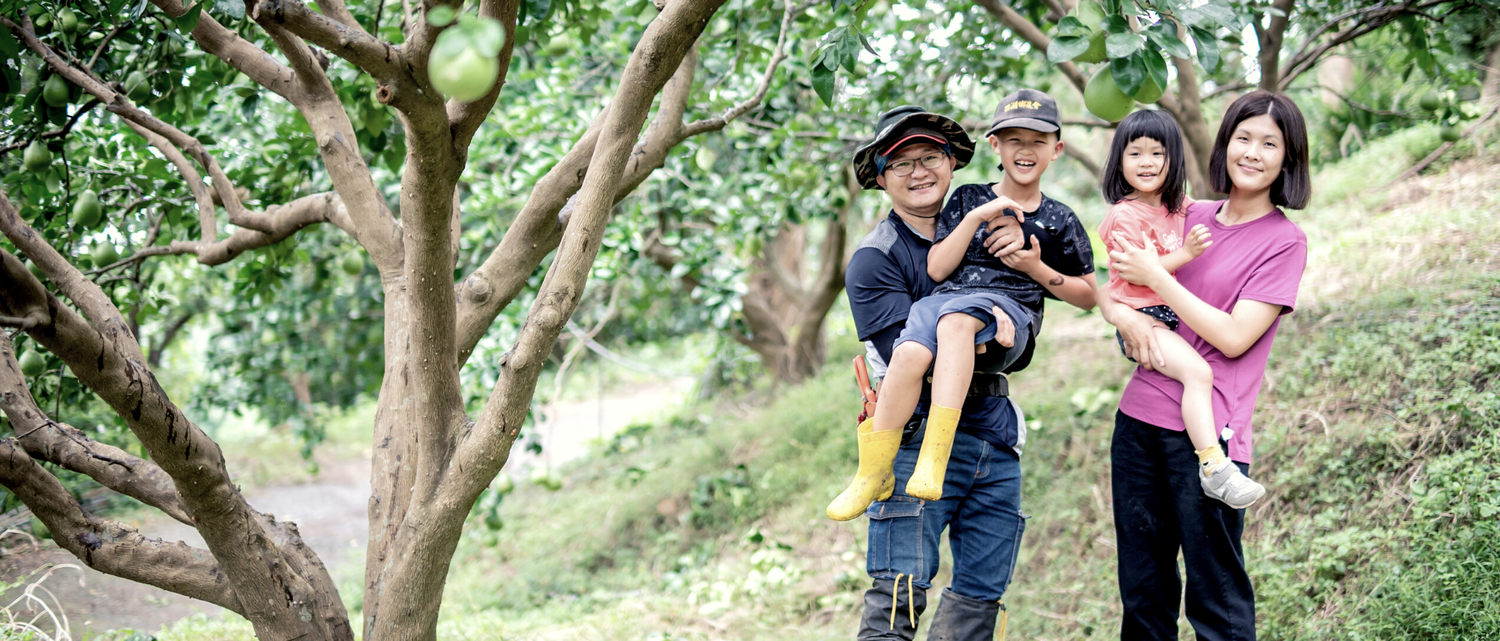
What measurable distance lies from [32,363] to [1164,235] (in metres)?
3.10

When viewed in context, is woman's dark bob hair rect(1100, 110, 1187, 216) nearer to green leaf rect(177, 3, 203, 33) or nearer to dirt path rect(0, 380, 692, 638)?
green leaf rect(177, 3, 203, 33)

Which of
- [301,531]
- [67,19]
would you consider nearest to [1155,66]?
[67,19]

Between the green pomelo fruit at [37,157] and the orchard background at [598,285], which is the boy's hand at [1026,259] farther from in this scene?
the green pomelo fruit at [37,157]

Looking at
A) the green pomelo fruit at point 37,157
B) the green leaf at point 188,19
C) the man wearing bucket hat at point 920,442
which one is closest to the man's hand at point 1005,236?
the man wearing bucket hat at point 920,442

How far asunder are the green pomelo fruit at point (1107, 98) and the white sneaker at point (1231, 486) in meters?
0.82

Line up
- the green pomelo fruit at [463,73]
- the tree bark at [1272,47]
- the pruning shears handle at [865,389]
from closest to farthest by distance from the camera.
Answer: the green pomelo fruit at [463,73]
the pruning shears handle at [865,389]
the tree bark at [1272,47]

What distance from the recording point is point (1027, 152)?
2158 millimetres

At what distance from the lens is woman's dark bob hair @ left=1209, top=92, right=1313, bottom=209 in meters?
2.04

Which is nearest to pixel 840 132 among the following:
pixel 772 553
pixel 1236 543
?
pixel 772 553

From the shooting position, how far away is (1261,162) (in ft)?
6.71

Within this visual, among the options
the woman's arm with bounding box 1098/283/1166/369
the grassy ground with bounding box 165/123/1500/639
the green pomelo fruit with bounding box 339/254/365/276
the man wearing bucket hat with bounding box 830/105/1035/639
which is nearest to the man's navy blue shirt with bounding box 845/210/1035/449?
the man wearing bucket hat with bounding box 830/105/1035/639

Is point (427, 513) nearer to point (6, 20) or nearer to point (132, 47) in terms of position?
point (6, 20)

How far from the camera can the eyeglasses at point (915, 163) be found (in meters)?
2.16

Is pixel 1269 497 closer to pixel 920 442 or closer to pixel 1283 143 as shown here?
pixel 1283 143
